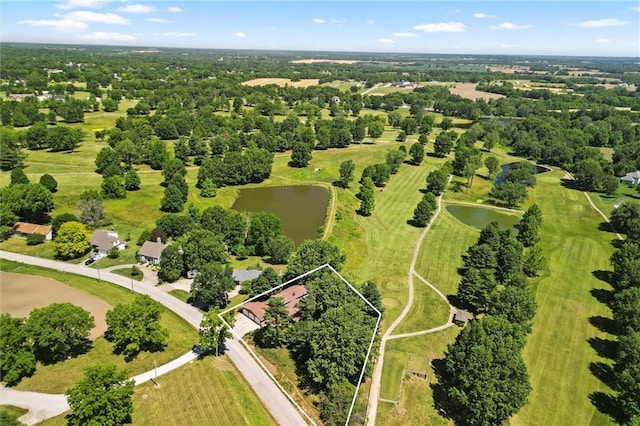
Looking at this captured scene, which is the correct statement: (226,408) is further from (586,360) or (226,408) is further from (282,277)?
(586,360)

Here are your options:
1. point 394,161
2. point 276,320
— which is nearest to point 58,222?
point 276,320

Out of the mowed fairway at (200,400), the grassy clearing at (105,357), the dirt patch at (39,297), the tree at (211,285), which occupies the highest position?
the tree at (211,285)

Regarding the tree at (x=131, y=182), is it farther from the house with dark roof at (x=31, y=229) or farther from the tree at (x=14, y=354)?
the tree at (x=14, y=354)

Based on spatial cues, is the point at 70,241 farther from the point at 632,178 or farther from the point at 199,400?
the point at 632,178

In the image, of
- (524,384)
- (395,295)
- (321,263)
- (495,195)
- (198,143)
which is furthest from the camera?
(198,143)

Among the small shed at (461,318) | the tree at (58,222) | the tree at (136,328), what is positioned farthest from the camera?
the tree at (58,222)

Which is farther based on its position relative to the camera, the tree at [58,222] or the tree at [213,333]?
the tree at [58,222]

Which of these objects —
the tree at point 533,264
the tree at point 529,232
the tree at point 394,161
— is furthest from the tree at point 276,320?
the tree at point 394,161

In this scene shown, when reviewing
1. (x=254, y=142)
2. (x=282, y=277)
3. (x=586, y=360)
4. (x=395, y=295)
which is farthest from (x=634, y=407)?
(x=254, y=142)
